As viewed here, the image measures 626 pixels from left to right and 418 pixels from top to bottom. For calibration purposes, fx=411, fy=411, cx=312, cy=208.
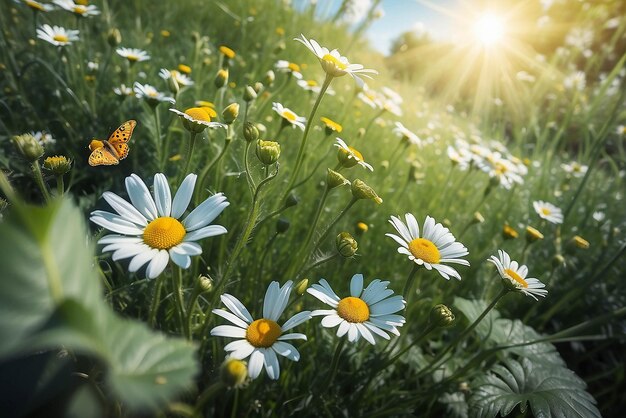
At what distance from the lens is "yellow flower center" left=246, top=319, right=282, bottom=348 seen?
719 millimetres

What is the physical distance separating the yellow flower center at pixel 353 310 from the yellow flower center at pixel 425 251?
190mm

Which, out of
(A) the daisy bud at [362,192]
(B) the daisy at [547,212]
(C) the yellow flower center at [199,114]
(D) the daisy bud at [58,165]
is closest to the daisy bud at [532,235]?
(B) the daisy at [547,212]

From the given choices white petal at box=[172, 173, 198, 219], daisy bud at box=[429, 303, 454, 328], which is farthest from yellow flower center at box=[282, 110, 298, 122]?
daisy bud at box=[429, 303, 454, 328]

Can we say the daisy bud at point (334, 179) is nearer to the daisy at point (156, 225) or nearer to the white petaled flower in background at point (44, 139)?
the daisy at point (156, 225)

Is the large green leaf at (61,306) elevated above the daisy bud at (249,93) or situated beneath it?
elevated above

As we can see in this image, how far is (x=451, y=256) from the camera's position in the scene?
0.96 m

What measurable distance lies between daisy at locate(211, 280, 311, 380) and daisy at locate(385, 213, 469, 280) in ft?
0.97

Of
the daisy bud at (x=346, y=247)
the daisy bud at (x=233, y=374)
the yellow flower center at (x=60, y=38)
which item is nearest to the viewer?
the daisy bud at (x=233, y=374)

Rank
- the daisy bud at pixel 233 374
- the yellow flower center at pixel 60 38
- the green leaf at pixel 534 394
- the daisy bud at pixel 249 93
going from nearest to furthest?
the daisy bud at pixel 233 374, the green leaf at pixel 534 394, the daisy bud at pixel 249 93, the yellow flower center at pixel 60 38

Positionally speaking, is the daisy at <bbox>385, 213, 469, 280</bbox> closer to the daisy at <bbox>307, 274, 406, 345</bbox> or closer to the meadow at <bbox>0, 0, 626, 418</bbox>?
the meadow at <bbox>0, 0, 626, 418</bbox>

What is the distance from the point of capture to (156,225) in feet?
2.24

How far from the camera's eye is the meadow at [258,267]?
354 mm

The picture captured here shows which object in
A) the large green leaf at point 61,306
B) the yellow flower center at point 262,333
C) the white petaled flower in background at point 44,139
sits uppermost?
the large green leaf at point 61,306

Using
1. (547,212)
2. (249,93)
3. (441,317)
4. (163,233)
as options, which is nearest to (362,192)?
(441,317)
